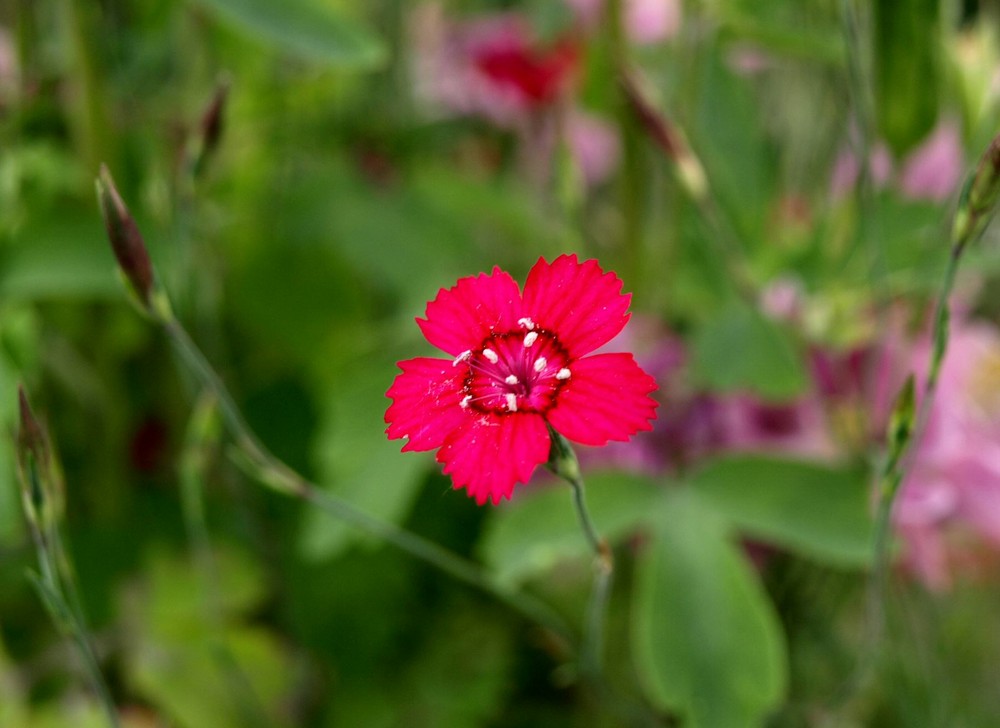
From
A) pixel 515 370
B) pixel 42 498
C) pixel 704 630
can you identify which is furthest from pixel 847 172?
pixel 42 498

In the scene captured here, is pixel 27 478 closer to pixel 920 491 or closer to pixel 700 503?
pixel 700 503

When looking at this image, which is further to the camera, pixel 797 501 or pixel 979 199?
pixel 797 501

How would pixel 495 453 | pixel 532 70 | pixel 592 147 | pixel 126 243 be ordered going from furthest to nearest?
pixel 592 147 → pixel 532 70 → pixel 126 243 → pixel 495 453

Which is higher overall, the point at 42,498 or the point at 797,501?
the point at 42,498

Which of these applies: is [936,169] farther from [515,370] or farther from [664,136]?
[515,370]

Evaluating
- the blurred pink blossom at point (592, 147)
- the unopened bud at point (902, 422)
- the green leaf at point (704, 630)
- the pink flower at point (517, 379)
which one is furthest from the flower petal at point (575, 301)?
the blurred pink blossom at point (592, 147)

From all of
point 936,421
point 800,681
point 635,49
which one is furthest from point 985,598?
point 635,49

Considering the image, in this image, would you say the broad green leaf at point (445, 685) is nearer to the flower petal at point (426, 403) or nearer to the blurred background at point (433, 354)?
the blurred background at point (433, 354)

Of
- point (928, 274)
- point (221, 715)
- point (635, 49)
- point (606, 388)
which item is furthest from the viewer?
point (635, 49)
